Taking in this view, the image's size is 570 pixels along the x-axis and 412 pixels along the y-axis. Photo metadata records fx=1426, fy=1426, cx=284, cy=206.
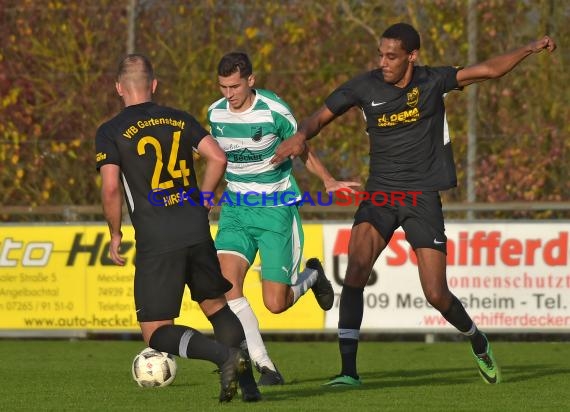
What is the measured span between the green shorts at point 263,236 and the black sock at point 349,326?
0.62 meters

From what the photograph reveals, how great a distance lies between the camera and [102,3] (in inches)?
657

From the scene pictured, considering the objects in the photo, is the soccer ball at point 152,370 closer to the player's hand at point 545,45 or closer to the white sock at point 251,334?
the white sock at point 251,334

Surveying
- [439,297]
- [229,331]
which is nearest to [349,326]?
[439,297]

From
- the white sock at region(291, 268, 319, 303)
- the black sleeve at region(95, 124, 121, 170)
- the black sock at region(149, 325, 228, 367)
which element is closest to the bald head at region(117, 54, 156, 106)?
the black sleeve at region(95, 124, 121, 170)

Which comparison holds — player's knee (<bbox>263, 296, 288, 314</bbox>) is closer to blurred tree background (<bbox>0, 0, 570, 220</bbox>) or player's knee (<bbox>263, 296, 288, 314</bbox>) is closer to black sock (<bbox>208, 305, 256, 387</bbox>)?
black sock (<bbox>208, 305, 256, 387</bbox>)

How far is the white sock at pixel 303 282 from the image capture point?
10453mm

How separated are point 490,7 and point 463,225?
265 centimetres

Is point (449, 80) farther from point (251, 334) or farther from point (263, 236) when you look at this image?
point (251, 334)

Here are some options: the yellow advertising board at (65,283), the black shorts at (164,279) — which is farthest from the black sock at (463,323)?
the yellow advertising board at (65,283)

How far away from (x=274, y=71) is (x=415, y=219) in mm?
6996

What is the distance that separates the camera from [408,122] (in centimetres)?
964

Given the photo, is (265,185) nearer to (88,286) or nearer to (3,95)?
(88,286)

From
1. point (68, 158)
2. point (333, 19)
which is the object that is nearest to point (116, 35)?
point (68, 158)

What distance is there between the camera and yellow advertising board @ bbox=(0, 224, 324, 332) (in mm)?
15039
